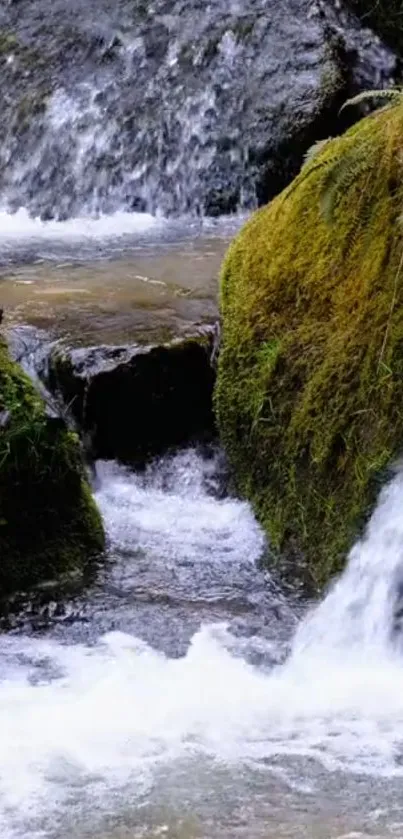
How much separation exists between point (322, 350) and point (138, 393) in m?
1.07

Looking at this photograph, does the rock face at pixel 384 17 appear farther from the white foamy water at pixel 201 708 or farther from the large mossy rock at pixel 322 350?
the white foamy water at pixel 201 708

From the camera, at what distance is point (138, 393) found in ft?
19.4

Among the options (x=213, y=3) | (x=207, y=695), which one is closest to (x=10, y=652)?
(x=207, y=695)

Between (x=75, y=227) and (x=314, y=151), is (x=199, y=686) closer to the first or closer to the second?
(x=314, y=151)

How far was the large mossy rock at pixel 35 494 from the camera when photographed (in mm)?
5027

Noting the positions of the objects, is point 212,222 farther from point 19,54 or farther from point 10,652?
point 10,652

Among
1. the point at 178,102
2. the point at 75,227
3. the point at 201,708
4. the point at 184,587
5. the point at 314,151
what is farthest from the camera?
the point at 178,102

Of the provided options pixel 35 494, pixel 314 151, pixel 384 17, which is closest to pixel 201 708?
pixel 35 494

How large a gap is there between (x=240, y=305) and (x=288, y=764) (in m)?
2.74

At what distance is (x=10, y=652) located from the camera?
4.55m

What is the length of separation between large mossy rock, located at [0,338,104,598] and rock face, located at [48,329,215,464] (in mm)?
628

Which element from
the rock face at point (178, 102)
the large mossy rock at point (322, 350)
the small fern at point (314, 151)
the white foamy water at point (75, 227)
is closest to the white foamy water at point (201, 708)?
the large mossy rock at point (322, 350)

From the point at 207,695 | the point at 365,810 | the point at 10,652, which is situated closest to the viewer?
the point at 365,810

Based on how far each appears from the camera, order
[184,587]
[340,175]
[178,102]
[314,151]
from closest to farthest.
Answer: [340,175]
[184,587]
[314,151]
[178,102]
